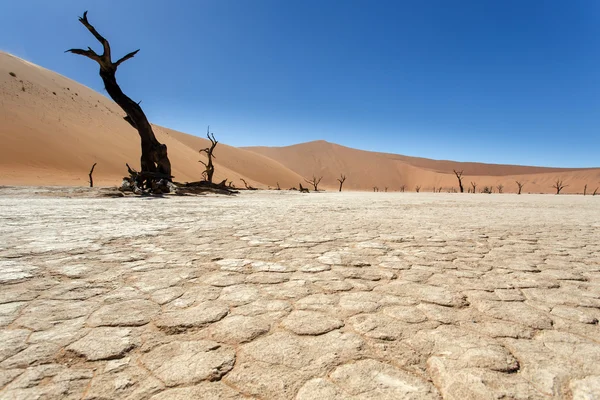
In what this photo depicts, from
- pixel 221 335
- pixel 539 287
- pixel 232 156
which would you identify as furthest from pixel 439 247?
pixel 232 156

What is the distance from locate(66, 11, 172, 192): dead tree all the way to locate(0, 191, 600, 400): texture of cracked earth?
10.2 meters

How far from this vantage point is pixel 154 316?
1.65 metres

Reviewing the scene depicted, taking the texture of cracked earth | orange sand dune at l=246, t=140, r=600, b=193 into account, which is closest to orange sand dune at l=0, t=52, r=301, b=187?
the texture of cracked earth

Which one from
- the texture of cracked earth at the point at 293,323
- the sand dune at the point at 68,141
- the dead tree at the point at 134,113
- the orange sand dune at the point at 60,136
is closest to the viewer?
the texture of cracked earth at the point at 293,323

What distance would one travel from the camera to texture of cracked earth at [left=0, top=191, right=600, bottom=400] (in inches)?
44.9

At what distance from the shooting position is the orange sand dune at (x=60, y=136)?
19.5m

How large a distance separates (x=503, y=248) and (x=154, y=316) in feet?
12.1

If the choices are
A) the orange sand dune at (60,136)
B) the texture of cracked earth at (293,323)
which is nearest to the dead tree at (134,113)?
the orange sand dune at (60,136)

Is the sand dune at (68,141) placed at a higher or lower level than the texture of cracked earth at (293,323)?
higher

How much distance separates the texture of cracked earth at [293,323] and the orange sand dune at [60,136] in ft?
66.9

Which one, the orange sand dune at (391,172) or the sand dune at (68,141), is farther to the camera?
the orange sand dune at (391,172)

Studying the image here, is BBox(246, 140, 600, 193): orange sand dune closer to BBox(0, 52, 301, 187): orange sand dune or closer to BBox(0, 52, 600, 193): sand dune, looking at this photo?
BBox(0, 52, 600, 193): sand dune

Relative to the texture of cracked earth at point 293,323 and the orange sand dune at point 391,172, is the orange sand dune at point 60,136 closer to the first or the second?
the texture of cracked earth at point 293,323

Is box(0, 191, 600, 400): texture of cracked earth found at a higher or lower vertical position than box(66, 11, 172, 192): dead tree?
lower
